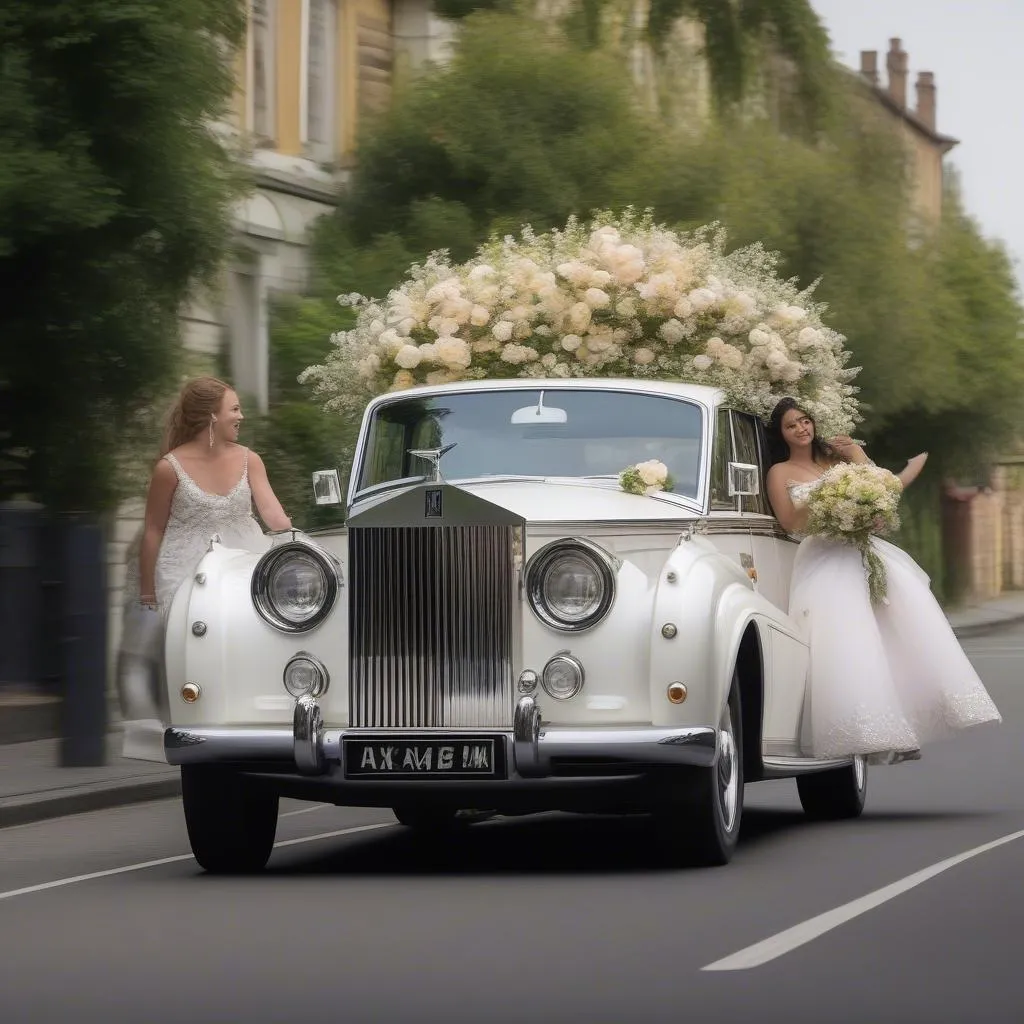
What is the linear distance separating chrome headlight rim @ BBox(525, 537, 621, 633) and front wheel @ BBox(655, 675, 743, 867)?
0.70m

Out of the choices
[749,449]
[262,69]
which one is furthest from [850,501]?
[262,69]

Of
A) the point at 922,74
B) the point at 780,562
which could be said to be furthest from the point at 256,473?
the point at 922,74

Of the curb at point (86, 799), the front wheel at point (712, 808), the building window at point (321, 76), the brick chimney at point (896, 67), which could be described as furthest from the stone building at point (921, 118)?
the front wheel at point (712, 808)

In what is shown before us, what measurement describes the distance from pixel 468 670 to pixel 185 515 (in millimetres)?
2905

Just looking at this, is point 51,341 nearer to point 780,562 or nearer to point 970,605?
point 780,562

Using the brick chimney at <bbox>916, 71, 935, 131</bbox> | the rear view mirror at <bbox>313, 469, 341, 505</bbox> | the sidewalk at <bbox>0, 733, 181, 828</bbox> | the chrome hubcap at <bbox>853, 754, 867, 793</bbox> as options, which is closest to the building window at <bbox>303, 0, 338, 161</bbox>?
the sidewalk at <bbox>0, 733, 181, 828</bbox>

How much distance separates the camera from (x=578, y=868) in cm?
1064

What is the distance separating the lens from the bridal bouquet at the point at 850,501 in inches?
495

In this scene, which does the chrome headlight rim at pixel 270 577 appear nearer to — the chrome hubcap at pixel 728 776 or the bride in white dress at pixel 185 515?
the chrome hubcap at pixel 728 776

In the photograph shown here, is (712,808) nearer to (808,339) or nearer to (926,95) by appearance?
(808,339)

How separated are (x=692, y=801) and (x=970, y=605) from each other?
49.6 metres

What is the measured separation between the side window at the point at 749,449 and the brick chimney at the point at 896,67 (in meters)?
65.5

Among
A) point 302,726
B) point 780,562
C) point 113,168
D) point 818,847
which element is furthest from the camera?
point 113,168

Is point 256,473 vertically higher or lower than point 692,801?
higher
